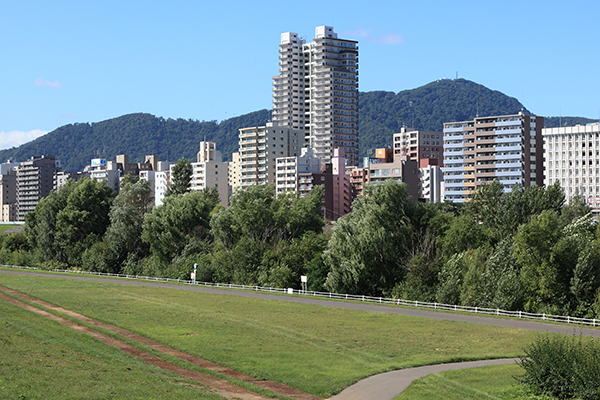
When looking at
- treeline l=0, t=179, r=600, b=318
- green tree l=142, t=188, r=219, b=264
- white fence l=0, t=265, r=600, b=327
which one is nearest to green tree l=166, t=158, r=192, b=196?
treeline l=0, t=179, r=600, b=318

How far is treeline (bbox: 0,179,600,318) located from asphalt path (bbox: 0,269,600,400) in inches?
303

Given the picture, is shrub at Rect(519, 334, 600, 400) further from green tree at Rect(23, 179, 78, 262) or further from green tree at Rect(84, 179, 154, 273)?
green tree at Rect(23, 179, 78, 262)

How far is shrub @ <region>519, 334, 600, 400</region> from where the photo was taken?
26319 millimetres

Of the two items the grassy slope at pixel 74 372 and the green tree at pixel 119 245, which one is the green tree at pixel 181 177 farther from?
the grassy slope at pixel 74 372

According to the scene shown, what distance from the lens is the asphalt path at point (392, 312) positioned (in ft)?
95.6

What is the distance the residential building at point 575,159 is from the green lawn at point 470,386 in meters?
154

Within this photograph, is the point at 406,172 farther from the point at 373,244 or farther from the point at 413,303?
the point at 413,303

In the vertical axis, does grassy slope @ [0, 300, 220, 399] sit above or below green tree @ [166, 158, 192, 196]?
below

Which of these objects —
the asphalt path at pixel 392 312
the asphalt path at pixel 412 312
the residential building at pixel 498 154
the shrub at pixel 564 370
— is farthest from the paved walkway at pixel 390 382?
the residential building at pixel 498 154

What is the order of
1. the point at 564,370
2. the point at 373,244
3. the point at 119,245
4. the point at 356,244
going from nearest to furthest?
the point at 564,370 < the point at 373,244 < the point at 356,244 < the point at 119,245

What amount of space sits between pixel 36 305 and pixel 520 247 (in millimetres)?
45361

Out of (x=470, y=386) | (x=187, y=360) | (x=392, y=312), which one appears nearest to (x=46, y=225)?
(x=392, y=312)

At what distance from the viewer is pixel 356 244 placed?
7725 cm

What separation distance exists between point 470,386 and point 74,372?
56.6 feet
